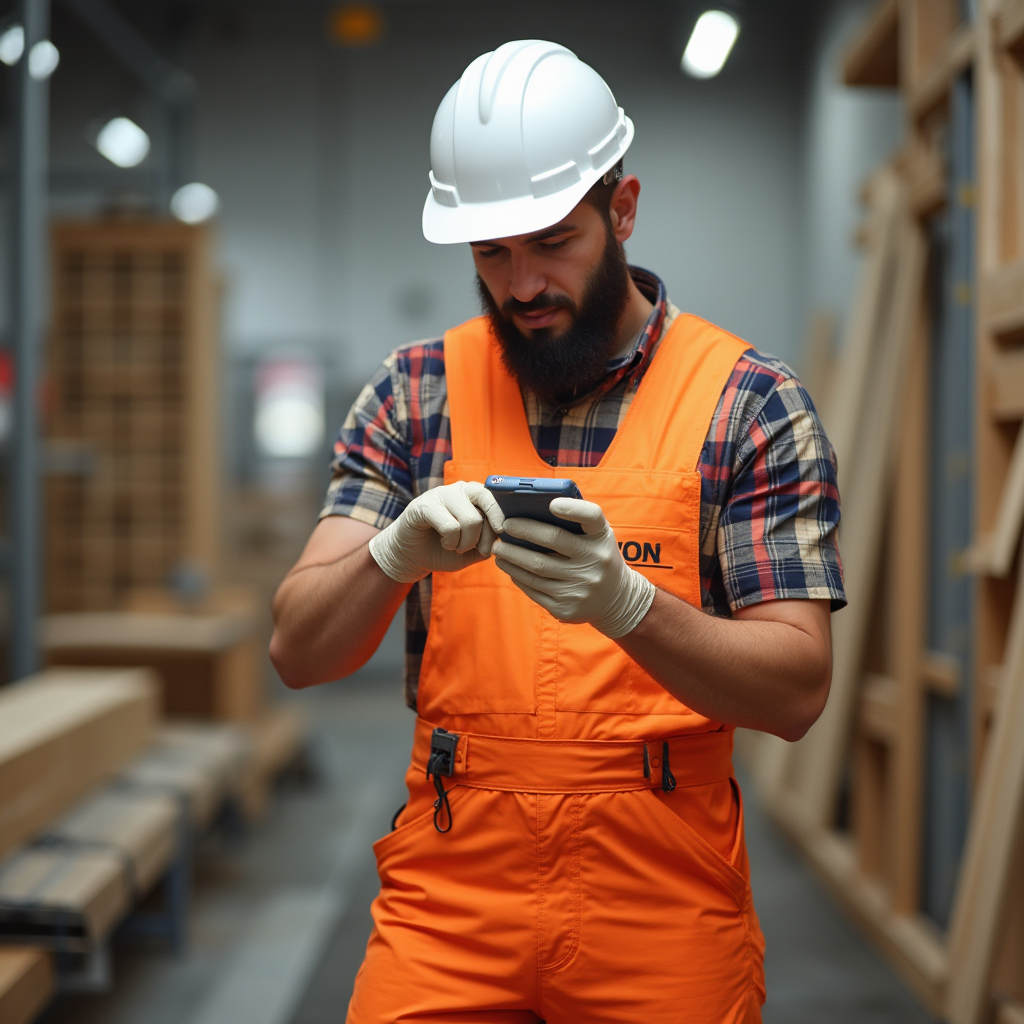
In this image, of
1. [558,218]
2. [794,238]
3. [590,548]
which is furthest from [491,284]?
[794,238]

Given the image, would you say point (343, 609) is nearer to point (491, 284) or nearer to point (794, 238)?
point (491, 284)

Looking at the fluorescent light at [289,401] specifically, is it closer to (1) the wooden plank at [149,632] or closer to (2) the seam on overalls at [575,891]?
(1) the wooden plank at [149,632]

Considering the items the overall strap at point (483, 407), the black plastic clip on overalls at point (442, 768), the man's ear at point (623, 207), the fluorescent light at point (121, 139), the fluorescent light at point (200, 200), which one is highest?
the fluorescent light at point (200, 200)

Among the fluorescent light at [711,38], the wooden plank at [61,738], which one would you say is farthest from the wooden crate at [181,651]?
the fluorescent light at [711,38]

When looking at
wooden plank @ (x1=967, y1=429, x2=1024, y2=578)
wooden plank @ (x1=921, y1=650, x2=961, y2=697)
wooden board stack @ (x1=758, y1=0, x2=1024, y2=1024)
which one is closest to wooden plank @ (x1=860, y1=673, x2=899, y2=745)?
wooden board stack @ (x1=758, y1=0, x2=1024, y2=1024)

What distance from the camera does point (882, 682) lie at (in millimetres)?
3822

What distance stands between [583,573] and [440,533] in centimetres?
17

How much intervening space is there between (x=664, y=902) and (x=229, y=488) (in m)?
8.08

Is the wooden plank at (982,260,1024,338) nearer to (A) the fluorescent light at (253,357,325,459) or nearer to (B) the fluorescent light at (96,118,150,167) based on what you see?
(B) the fluorescent light at (96,118,150,167)

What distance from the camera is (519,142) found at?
4.81 feet

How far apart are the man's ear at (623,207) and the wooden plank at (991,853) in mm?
1324

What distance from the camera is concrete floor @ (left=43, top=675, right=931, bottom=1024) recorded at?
3.27 m

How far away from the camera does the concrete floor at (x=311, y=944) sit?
10.7ft

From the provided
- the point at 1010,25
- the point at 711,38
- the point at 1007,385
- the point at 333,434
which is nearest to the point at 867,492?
the point at 1007,385
